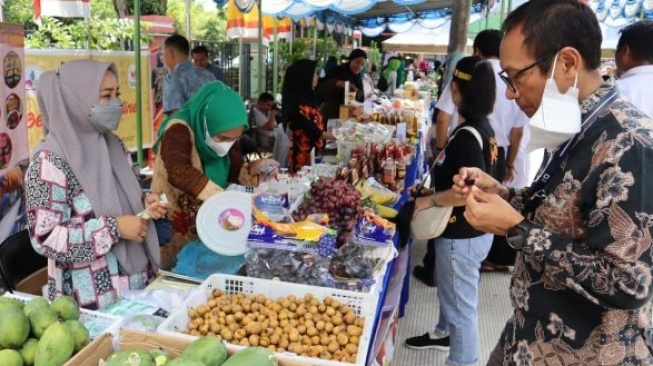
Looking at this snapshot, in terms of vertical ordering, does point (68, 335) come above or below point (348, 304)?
above

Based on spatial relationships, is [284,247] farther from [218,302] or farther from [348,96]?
[348,96]

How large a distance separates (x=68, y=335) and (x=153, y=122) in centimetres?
576

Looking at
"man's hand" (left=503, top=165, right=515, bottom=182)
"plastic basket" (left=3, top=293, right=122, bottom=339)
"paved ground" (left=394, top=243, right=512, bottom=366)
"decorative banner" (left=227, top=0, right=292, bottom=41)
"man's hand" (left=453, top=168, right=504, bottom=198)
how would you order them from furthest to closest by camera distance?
"decorative banner" (left=227, top=0, right=292, bottom=41) < "man's hand" (left=503, top=165, right=515, bottom=182) < "paved ground" (left=394, top=243, right=512, bottom=366) < "man's hand" (left=453, top=168, right=504, bottom=198) < "plastic basket" (left=3, top=293, right=122, bottom=339)

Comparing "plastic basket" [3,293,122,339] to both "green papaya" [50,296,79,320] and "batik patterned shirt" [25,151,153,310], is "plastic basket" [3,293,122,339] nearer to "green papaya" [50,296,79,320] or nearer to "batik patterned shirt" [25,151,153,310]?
"green papaya" [50,296,79,320]

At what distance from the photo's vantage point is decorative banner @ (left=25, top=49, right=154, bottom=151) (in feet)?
15.8

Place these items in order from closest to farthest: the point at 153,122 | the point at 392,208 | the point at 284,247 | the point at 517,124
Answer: the point at 284,247 → the point at 392,208 → the point at 517,124 → the point at 153,122

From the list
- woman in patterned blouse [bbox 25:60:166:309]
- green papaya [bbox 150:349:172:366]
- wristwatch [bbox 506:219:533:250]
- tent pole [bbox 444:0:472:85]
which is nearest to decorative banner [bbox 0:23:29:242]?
woman in patterned blouse [bbox 25:60:166:309]

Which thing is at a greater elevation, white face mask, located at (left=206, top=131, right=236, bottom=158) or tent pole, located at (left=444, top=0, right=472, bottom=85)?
tent pole, located at (left=444, top=0, right=472, bottom=85)

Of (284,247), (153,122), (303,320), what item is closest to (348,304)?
(303,320)

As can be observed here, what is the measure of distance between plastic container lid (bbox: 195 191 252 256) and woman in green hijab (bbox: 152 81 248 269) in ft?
0.83

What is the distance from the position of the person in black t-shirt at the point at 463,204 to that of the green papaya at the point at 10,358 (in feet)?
5.99

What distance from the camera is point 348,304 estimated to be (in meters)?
1.79

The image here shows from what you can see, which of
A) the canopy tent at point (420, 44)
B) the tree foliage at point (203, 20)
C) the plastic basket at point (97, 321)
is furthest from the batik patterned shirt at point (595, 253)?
the tree foliage at point (203, 20)

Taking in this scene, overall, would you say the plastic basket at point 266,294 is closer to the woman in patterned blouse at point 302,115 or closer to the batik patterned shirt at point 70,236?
the batik patterned shirt at point 70,236
